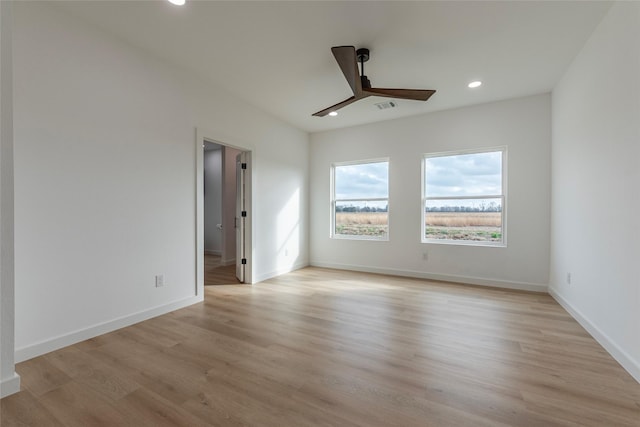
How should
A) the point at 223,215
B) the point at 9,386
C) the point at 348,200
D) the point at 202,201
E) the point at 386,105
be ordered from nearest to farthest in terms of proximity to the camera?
the point at 9,386
the point at 202,201
the point at 386,105
the point at 348,200
the point at 223,215

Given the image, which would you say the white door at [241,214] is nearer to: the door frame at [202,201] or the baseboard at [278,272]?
the door frame at [202,201]

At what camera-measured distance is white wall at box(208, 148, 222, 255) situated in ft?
23.6

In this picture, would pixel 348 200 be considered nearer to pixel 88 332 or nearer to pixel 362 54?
pixel 362 54

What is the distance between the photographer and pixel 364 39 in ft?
8.52

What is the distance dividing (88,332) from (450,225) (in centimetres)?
474

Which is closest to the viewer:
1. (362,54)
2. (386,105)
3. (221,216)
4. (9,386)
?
(9,386)

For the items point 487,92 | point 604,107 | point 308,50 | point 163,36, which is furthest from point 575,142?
point 163,36

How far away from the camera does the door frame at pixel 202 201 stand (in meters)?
3.37

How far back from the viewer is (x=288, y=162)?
199 inches

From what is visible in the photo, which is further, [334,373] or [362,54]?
[362,54]

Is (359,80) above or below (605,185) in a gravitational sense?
above

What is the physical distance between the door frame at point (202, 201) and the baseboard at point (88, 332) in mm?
456

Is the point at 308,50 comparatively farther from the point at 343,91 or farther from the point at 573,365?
the point at 573,365

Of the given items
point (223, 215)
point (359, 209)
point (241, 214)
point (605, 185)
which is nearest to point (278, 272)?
point (241, 214)
